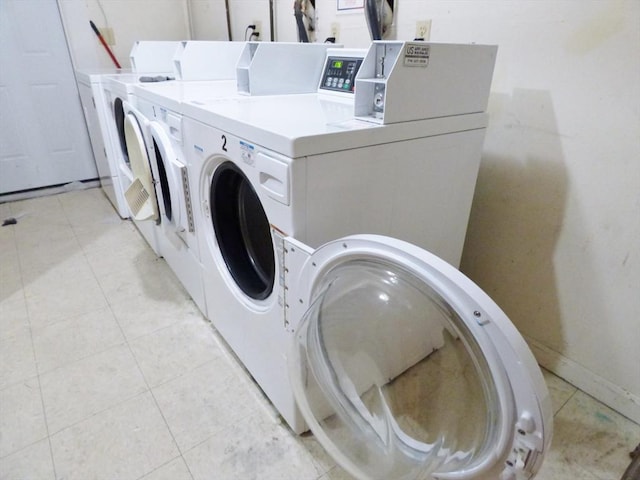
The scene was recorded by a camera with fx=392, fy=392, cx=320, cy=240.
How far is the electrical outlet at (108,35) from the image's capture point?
119 inches

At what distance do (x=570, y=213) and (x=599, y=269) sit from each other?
0.20 metres

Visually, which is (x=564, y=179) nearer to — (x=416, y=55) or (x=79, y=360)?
(x=416, y=55)

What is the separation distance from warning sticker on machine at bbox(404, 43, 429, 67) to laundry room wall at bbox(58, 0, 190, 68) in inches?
114

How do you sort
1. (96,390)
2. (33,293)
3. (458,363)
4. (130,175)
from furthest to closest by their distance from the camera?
1. (130,175)
2. (33,293)
3. (96,390)
4. (458,363)

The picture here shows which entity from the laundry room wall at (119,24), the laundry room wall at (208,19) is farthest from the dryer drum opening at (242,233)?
the laundry room wall at (119,24)

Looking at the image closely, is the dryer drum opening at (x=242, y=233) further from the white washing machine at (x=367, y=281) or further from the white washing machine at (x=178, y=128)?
the white washing machine at (x=178, y=128)

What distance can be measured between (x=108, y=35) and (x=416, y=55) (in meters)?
3.06

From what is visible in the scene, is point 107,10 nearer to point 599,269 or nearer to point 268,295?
point 268,295

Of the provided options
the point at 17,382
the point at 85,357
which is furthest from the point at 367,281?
the point at 17,382

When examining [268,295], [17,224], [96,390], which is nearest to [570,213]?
[268,295]

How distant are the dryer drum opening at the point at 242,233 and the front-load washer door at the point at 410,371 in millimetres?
343

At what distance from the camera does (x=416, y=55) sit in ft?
3.10


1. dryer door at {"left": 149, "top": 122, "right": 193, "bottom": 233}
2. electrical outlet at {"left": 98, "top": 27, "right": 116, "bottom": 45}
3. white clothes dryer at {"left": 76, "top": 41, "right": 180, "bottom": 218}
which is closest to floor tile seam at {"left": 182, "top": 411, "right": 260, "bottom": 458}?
dryer door at {"left": 149, "top": 122, "right": 193, "bottom": 233}

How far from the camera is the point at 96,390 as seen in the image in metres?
1.42
